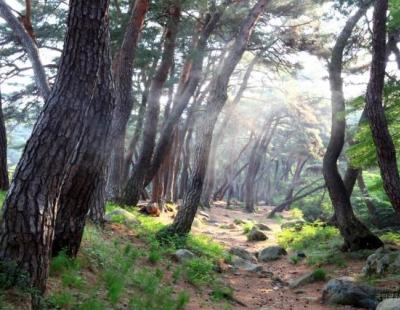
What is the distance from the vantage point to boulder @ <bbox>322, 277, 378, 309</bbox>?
23.0 ft

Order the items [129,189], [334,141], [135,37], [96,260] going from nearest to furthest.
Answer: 1. [96,260]
2. [135,37]
3. [334,141]
4. [129,189]

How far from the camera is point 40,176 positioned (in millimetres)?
4242

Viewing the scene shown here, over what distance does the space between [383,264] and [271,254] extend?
14.0 feet

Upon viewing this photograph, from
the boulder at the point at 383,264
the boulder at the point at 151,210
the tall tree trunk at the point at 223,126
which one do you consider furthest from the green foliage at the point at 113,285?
the tall tree trunk at the point at 223,126

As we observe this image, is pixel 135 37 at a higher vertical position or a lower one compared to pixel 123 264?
higher

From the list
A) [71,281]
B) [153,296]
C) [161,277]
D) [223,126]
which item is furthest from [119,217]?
[223,126]

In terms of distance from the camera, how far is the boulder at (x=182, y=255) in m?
8.66

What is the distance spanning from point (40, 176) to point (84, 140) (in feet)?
4.17

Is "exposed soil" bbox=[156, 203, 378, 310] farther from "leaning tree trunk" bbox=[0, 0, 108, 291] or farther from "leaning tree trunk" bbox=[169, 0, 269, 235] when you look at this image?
"leaning tree trunk" bbox=[0, 0, 108, 291]

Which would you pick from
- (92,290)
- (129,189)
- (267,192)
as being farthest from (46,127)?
(267,192)

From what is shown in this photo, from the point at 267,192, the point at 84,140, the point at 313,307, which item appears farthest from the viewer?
the point at 267,192

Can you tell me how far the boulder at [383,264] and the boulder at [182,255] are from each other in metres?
3.45

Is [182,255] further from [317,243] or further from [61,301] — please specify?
[317,243]

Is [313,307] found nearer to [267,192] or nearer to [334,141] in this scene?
[334,141]
